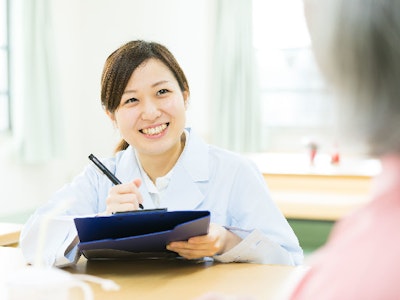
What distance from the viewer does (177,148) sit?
1926 millimetres

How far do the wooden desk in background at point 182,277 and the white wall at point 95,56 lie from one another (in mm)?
3045

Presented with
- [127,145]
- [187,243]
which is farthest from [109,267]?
[127,145]

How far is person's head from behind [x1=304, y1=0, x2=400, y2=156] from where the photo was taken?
0.51 m

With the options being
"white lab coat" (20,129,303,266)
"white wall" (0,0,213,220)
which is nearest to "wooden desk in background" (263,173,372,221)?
"white wall" (0,0,213,220)

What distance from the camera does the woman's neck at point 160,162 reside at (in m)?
1.91

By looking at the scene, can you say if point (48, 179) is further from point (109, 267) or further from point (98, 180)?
point (109, 267)

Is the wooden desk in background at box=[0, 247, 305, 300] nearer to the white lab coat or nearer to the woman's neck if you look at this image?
the white lab coat

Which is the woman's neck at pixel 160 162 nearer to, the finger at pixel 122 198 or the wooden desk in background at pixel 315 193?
the finger at pixel 122 198

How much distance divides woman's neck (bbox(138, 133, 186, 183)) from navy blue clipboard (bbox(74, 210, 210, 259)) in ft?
1.57

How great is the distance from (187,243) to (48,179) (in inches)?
136

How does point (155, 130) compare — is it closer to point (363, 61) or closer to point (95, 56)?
point (363, 61)

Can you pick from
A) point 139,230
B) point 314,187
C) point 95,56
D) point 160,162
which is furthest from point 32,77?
point 139,230

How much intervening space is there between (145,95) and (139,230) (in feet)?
1.79

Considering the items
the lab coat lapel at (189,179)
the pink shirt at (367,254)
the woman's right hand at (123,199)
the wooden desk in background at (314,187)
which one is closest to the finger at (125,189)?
the woman's right hand at (123,199)
